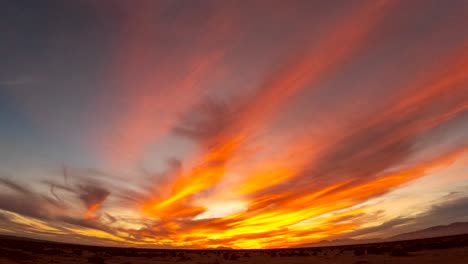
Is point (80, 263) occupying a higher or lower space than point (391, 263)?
higher

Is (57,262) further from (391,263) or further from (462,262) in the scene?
(462,262)

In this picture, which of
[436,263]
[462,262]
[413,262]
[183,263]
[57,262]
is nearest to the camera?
[462,262]

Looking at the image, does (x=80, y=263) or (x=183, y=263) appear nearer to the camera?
(x=80, y=263)

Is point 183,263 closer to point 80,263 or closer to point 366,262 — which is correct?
point 80,263

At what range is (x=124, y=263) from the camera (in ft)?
157

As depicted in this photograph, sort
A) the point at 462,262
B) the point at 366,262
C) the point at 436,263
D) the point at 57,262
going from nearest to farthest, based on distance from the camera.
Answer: the point at 462,262, the point at 436,263, the point at 366,262, the point at 57,262

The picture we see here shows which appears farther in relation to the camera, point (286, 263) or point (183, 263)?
point (183, 263)

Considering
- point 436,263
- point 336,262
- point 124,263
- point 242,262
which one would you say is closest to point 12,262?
point 124,263

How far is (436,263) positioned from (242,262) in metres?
27.5

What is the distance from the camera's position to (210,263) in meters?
48.5

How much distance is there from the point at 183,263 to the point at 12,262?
23.6 m

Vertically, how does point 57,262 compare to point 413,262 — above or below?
above

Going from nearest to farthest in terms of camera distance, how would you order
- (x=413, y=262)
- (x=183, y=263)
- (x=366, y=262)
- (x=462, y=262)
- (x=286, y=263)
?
(x=462, y=262) → (x=413, y=262) → (x=366, y=262) → (x=286, y=263) → (x=183, y=263)

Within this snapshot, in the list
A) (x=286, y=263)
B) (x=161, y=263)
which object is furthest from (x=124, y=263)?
(x=286, y=263)
